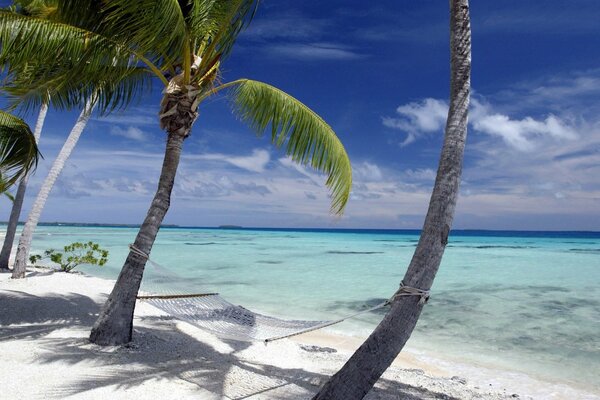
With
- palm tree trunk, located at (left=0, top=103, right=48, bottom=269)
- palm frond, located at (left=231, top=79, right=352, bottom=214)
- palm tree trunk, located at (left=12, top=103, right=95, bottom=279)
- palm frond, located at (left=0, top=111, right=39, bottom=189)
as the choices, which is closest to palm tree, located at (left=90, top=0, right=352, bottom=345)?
palm frond, located at (left=231, top=79, right=352, bottom=214)

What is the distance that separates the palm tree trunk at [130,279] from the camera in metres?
3.67

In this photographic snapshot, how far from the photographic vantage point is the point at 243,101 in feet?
Result: 14.4

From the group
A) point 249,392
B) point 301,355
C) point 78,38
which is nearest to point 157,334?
point 301,355

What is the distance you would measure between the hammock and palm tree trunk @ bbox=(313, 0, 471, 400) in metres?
0.84

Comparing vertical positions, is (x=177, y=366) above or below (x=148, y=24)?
below

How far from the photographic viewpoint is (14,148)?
4.57 meters

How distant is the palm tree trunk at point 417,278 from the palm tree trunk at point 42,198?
586 centimetres

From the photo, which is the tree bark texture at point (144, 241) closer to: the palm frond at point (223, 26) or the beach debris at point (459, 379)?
the palm frond at point (223, 26)

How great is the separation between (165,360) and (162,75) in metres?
2.34

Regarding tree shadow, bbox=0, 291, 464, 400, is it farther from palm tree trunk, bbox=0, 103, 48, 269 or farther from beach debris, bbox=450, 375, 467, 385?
palm tree trunk, bbox=0, 103, 48, 269

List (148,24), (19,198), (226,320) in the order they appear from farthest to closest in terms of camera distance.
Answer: (19,198)
(226,320)
(148,24)

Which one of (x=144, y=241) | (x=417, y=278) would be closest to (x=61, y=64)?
(x=144, y=241)

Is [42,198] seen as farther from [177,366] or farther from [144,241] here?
[177,366]

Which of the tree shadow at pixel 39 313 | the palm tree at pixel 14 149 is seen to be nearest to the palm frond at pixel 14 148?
the palm tree at pixel 14 149
